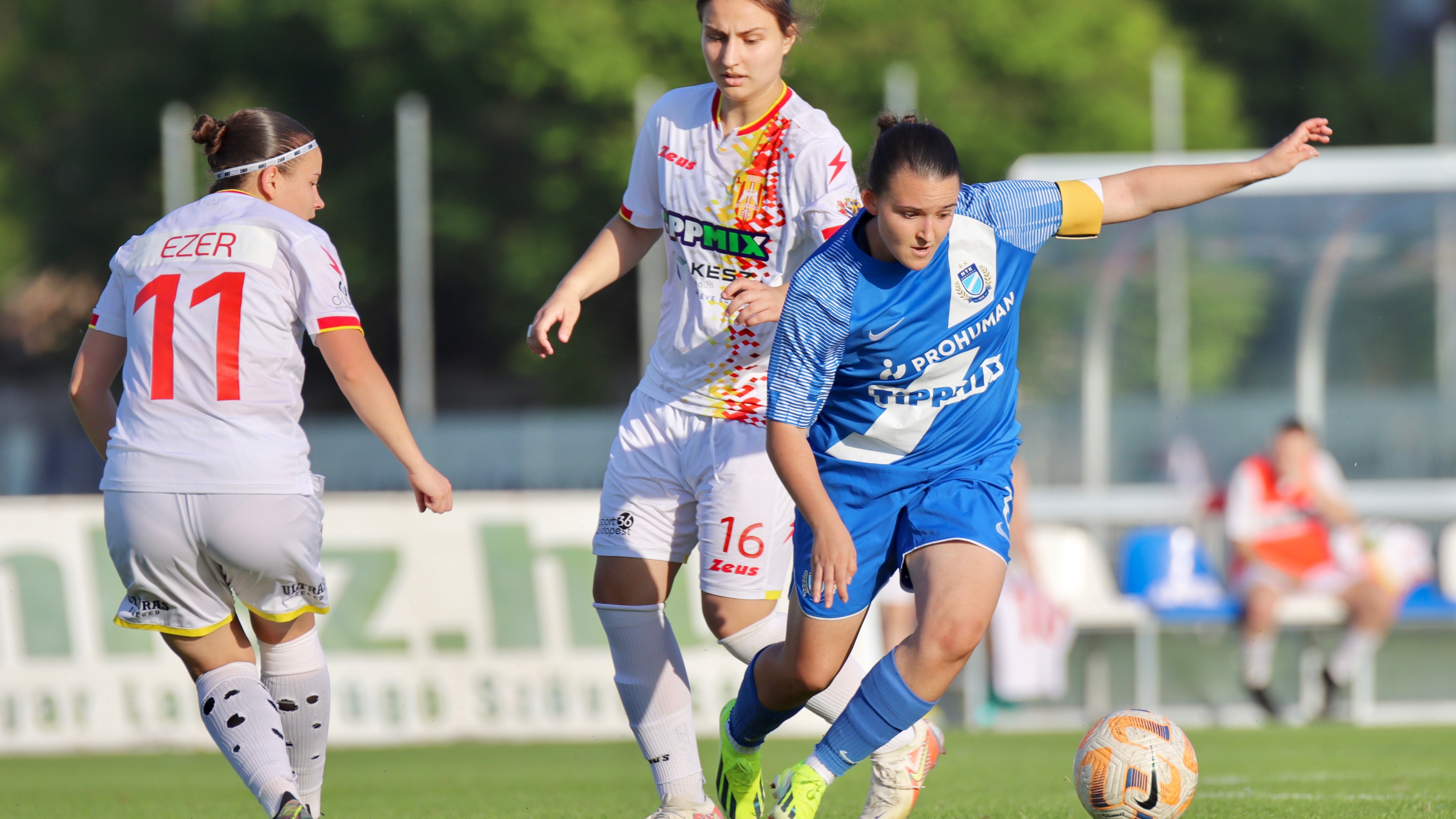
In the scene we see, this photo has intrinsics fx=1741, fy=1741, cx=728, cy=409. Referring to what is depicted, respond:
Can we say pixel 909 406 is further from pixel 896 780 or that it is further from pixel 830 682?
pixel 896 780

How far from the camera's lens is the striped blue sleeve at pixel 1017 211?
460cm

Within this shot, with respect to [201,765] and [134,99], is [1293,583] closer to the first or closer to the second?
[201,765]

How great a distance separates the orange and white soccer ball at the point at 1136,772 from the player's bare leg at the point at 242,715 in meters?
2.17

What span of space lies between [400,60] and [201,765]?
22.5 m

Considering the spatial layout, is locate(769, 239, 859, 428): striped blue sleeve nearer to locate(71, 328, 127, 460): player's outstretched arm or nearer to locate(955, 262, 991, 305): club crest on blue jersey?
locate(955, 262, 991, 305): club crest on blue jersey

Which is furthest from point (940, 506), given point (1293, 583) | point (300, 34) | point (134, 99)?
point (134, 99)

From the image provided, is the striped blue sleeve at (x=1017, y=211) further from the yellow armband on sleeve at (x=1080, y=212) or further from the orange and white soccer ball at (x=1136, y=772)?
the orange and white soccer ball at (x=1136, y=772)

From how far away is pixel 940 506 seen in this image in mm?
4547

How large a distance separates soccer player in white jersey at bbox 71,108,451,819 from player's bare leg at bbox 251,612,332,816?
25 centimetres

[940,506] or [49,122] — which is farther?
[49,122]

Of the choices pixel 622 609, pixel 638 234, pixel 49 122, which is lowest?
pixel 622 609

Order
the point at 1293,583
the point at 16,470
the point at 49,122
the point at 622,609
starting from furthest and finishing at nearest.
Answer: the point at 49,122 → the point at 16,470 → the point at 1293,583 → the point at 622,609

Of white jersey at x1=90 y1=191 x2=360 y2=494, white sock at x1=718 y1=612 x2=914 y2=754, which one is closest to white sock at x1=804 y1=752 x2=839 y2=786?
white sock at x1=718 y1=612 x2=914 y2=754

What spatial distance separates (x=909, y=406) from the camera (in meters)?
4.60
